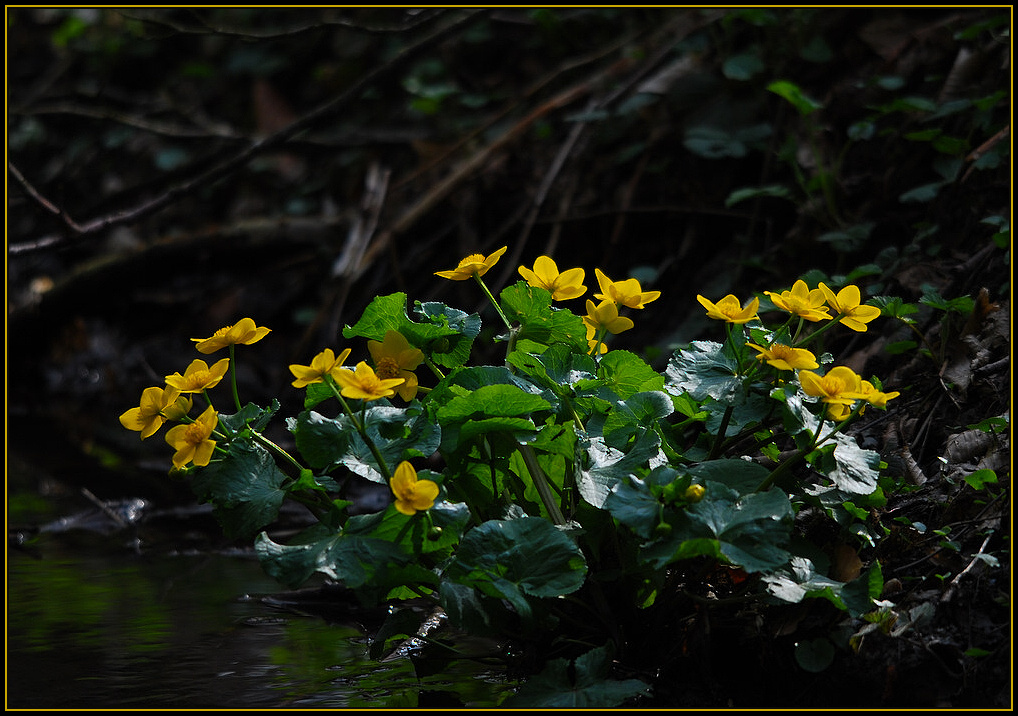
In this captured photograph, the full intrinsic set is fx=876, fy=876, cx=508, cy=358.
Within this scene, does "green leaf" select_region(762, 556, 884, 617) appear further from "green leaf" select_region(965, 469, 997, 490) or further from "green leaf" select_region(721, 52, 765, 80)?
"green leaf" select_region(721, 52, 765, 80)

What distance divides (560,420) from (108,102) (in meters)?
5.70

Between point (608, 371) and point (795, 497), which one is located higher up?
point (608, 371)

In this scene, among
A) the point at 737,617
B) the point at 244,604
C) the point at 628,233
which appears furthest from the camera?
the point at 628,233

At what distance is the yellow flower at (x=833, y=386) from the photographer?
123 cm

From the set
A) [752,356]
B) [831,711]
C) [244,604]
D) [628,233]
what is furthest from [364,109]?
[831,711]

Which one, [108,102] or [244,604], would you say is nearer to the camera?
[244,604]

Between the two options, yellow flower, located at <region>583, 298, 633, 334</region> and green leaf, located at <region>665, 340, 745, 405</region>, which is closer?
green leaf, located at <region>665, 340, 745, 405</region>

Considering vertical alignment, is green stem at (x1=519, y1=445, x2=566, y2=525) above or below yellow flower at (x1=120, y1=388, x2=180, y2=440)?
below

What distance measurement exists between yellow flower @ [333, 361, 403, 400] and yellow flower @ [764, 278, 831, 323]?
1.92 ft

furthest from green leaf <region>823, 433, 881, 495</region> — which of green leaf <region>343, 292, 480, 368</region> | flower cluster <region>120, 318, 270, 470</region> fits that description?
flower cluster <region>120, 318, 270, 470</region>

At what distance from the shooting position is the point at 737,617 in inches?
53.1

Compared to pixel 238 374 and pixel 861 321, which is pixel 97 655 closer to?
pixel 861 321

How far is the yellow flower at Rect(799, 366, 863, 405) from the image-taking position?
1226mm

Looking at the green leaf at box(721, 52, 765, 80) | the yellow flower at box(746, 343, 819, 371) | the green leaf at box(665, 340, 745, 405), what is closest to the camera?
the yellow flower at box(746, 343, 819, 371)
